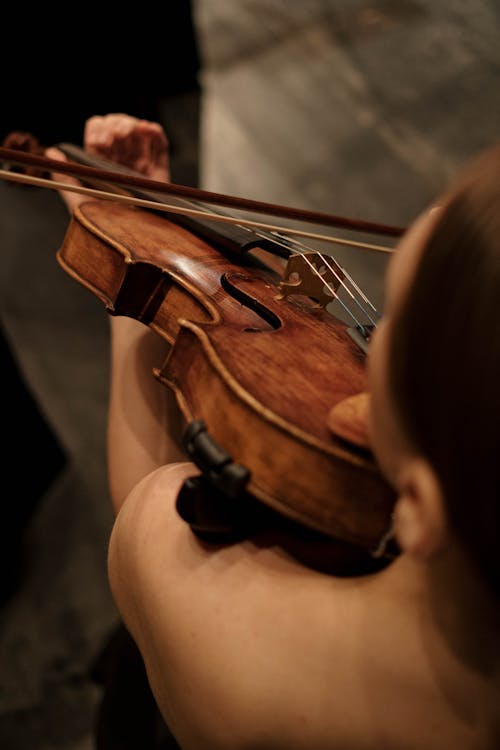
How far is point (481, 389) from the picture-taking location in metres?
0.40

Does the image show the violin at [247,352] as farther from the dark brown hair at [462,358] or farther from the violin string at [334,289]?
the dark brown hair at [462,358]

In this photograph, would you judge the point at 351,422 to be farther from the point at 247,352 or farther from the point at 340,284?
the point at 340,284

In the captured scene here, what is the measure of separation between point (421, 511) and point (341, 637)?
0.14 m

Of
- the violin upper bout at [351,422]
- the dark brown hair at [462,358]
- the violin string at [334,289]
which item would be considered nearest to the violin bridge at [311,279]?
the violin string at [334,289]

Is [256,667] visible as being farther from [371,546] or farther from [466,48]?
[466,48]

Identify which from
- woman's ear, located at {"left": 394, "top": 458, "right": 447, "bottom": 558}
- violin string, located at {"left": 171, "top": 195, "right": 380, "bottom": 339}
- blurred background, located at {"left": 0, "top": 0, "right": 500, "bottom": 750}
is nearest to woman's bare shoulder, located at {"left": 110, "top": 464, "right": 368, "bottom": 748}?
woman's ear, located at {"left": 394, "top": 458, "right": 447, "bottom": 558}

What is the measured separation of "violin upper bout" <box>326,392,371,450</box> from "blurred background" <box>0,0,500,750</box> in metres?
0.59

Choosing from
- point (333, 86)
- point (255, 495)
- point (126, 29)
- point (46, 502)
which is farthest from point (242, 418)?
point (333, 86)

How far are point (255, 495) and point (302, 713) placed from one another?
0.53 ft

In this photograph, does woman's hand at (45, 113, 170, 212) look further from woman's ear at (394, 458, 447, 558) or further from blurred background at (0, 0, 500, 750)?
woman's ear at (394, 458, 447, 558)

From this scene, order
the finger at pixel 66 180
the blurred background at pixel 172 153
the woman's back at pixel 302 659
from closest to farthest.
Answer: the woman's back at pixel 302 659 → the finger at pixel 66 180 → the blurred background at pixel 172 153

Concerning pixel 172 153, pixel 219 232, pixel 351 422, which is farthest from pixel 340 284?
pixel 172 153

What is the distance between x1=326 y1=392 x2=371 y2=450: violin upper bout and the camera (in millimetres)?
543

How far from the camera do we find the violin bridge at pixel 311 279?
83 centimetres
